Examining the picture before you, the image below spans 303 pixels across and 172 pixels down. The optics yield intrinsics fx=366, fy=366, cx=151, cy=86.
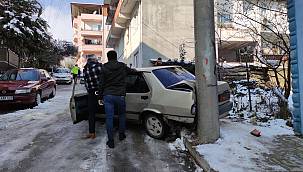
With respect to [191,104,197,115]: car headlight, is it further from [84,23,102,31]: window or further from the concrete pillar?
[84,23,102,31]: window

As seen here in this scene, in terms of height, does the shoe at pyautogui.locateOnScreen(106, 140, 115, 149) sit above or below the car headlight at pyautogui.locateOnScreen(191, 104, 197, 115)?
below

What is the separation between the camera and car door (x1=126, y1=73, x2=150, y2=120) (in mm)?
7605

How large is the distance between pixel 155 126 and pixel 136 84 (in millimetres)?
1081

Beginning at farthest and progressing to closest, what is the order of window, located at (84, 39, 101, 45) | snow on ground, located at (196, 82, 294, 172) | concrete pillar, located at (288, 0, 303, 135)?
window, located at (84, 39, 101, 45) < concrete pillar, located at (288, 0, 303, 135) < snow on ground, located at (196, 82, 294, 172)

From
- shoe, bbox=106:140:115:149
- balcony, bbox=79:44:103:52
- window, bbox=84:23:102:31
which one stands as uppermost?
window, bbox=84:23:102:31

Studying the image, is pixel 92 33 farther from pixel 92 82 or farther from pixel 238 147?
pixel 238 147

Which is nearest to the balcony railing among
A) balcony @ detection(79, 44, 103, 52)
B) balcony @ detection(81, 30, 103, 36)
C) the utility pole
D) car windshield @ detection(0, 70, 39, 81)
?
balcony @ detection(81, 30, 103, 36)

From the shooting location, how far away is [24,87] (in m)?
12.9

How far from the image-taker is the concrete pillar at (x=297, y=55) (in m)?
7.02

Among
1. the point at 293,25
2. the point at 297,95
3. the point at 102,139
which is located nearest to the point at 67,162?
the point at 102,139

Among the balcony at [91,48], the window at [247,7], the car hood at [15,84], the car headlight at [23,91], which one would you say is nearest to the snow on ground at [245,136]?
the window at [247,7]

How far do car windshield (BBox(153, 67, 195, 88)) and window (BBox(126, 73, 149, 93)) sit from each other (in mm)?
332

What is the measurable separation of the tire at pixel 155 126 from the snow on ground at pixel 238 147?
1147 millimetres

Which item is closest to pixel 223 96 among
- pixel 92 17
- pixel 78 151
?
pixel 78 151
